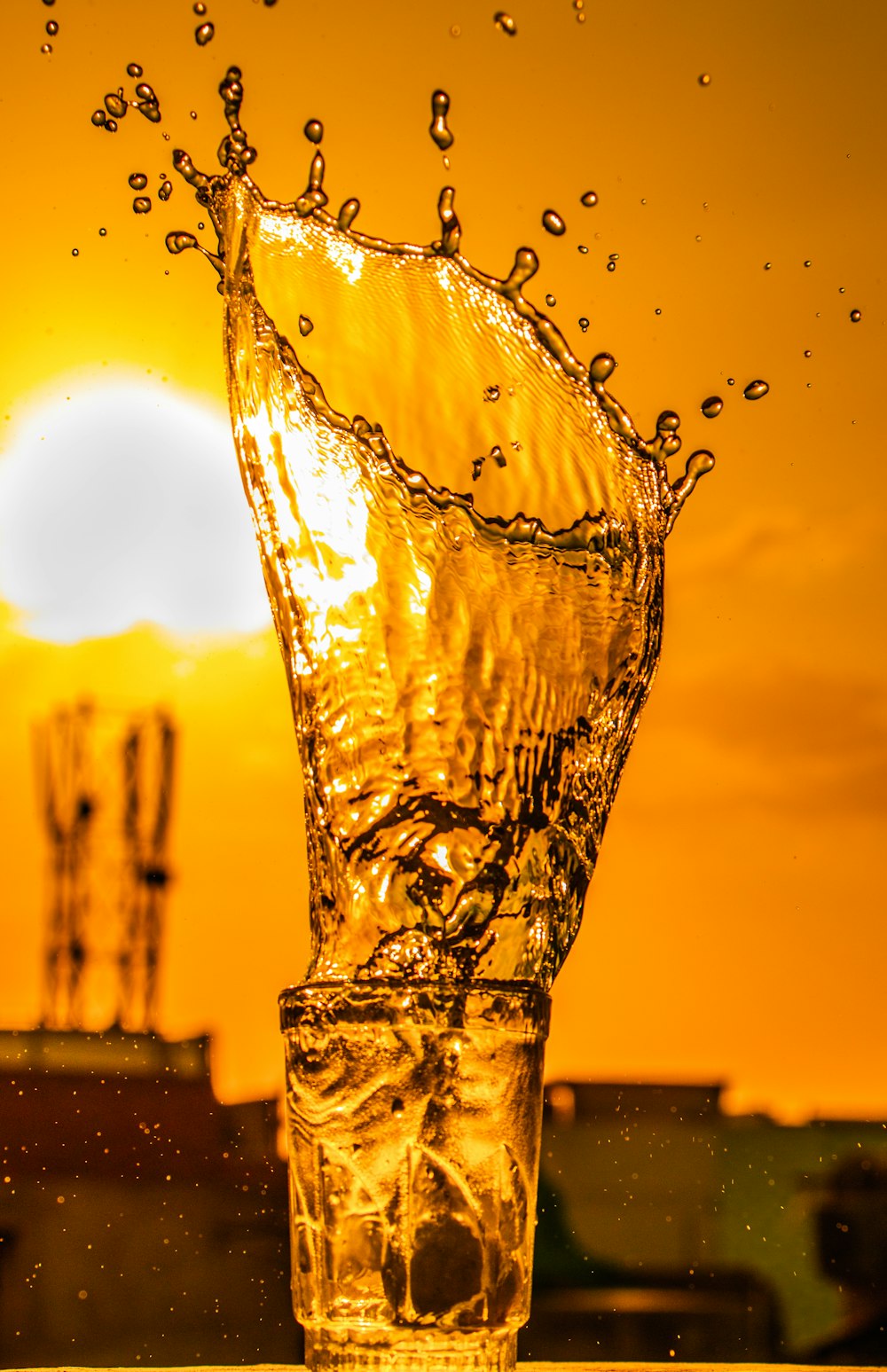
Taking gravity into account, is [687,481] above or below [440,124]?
below

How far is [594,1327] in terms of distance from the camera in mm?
2713

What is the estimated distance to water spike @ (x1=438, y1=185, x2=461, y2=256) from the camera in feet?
3.27

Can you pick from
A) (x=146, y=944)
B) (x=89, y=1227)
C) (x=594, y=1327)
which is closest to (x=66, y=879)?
(x=146, y=944)

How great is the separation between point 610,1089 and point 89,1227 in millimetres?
1487

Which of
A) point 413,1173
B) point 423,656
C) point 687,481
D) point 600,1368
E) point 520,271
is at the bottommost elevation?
point 600,1368

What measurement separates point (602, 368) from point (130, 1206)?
11.6 ft

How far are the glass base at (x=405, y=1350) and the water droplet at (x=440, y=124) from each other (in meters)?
0.77

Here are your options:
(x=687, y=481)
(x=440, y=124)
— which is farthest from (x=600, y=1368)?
(x=440, y=124)

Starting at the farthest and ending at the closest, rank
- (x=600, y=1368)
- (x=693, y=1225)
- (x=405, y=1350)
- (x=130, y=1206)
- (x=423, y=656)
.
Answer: (x=130, y=1206) < (x=693, y=1225) < (x=600, y=1368) < (x=423, y=656) < (x=405, y=1350)

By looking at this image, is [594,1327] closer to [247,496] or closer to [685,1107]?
[685,1107]

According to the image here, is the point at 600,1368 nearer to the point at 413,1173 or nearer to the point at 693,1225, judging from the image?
the point at 413,1173

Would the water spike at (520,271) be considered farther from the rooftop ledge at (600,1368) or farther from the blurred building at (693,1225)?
the blurred building at (693,1225)

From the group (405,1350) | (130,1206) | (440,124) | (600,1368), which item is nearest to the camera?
(405,1350)

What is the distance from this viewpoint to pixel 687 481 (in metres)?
1.02
